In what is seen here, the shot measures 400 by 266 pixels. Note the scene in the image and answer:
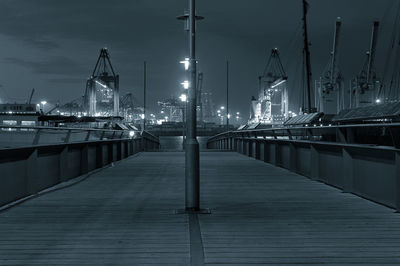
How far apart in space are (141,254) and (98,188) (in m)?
6.25

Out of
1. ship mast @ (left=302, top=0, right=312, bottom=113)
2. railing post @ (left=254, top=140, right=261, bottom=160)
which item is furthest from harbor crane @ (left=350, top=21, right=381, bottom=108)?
railing post @ (left=254, top=140, right=261, bottom=160)

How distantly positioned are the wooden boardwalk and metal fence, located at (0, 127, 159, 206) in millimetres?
388

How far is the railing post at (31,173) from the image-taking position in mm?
9751

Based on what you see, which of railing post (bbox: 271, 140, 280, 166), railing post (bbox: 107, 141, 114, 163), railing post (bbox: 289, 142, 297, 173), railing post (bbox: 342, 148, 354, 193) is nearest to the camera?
railing post (bbox: 342, 148, 354, 193)

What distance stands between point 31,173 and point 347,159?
6453mm

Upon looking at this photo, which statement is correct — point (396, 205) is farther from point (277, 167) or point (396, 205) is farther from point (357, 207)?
point (277, 167)

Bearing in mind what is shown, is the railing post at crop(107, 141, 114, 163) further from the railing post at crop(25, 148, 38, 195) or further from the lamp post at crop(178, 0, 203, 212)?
the lamp post at crop(178, 0, 203, 212)

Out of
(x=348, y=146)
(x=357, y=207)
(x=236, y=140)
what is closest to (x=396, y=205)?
(x=357, y=207)

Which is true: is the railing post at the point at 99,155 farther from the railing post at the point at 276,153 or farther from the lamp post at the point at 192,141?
the lamp post at the point at 192,141

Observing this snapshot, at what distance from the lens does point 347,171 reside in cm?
1012

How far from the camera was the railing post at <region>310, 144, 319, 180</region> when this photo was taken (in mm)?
12492

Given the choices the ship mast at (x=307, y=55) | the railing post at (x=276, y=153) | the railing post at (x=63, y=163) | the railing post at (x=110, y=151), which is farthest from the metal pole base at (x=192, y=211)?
the ship mast at (x=307, y=55)

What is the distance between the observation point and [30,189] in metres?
9.94

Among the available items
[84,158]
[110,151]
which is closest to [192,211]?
[84,158]
